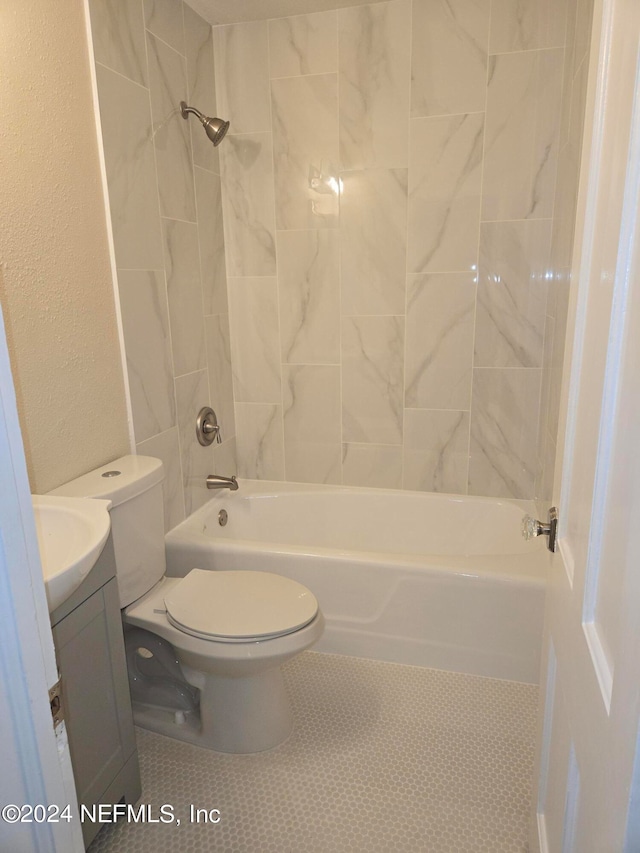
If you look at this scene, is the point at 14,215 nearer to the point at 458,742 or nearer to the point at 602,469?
the point at 602,469

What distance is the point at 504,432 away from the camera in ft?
8.61

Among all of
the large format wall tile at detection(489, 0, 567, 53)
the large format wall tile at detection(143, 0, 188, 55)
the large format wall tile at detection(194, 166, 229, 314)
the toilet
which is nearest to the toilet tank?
the toilet

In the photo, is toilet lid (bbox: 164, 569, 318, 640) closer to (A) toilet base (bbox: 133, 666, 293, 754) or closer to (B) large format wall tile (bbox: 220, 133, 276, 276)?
(A) toilet base (bbox: 133, 666, 293, 754)

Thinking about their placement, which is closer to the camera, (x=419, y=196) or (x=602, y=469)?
(x=602, y=469)

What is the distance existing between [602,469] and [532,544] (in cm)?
169

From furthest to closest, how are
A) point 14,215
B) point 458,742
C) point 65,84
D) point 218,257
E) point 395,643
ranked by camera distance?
point 218,257 < point 395,643 < point 458,742 < point 65,84 < point 14,215

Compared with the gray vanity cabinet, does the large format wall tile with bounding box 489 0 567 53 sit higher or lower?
higher

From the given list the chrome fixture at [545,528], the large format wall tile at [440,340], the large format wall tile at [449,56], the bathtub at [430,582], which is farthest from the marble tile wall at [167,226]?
the chrome fixture at [545,528]

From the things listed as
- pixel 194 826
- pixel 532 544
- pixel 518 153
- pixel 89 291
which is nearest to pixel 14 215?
pixel 89 291

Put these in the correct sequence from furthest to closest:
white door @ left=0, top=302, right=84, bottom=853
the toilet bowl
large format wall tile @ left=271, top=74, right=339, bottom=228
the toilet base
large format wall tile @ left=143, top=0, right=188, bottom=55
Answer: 1. large format wall tile @ left=271, top=74, right=339, bottom=228
2. large format wall tile @ left=143, top=0, right=188, bottom=55
3. the toilet base
4. the toilet bowl
5. white door @ left=0, top=302, right=84, bottom=853

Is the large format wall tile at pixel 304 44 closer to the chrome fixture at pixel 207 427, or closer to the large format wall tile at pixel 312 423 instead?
the large format wall tile at pixel 312 423

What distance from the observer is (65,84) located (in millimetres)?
1736

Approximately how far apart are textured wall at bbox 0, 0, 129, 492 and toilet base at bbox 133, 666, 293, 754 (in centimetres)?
80

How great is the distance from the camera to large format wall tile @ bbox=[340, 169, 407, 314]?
2.54m
